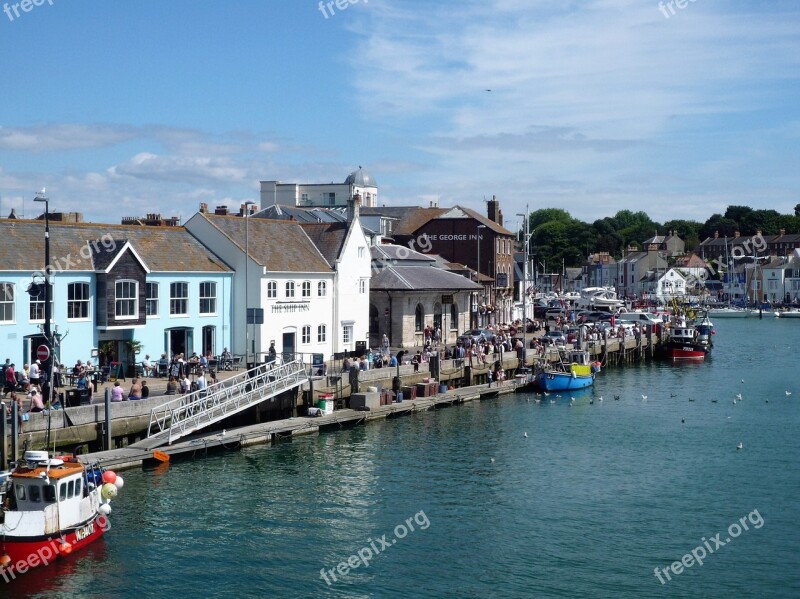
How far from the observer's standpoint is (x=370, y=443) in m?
40.8

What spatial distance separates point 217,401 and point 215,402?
17 cm

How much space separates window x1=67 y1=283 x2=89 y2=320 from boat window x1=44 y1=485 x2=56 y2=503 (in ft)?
62.1

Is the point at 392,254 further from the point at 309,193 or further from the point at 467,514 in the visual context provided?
the point at 309,193

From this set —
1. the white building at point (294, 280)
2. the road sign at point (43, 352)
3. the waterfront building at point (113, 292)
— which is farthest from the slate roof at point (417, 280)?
the road sign at point (43, 352)

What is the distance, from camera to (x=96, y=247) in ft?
150

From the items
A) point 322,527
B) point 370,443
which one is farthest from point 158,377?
point 322,527

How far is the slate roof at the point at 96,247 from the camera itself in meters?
42.9

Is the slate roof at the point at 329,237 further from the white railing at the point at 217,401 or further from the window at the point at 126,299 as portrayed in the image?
the window at the point at 126,299

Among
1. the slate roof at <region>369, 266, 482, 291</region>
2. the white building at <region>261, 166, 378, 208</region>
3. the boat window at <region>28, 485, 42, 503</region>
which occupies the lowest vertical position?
the boat window at <region>28, 485, 42, 503</region>

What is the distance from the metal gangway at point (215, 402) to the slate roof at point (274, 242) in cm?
1029

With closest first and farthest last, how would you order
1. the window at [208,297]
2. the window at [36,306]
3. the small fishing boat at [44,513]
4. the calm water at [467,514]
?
the calm water at [467,514], the small fishing boat at [44,513], the window at [36,306], the window at [208,297]

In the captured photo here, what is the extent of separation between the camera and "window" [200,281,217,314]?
5056 cm

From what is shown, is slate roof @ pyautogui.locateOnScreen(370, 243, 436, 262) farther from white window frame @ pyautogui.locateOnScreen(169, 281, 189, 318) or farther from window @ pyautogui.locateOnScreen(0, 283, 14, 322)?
window @ pyautogui.locateOnScreen(0, 283, 14, 322)

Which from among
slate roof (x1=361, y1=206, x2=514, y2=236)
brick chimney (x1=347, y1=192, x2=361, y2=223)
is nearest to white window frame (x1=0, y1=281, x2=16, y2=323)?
brick chimney (x1=347, y1=192, x2=361, y2=223)
